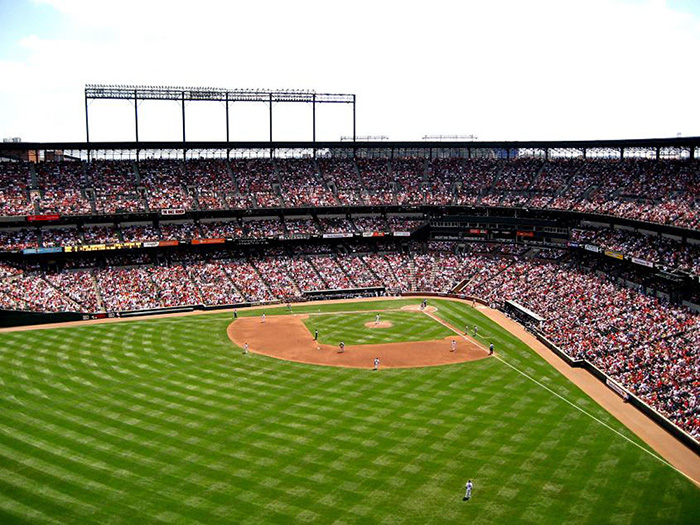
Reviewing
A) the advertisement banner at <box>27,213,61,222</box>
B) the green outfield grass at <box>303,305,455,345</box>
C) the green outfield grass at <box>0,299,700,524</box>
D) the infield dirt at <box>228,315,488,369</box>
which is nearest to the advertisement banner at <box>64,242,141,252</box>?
the advertisement banner at <box>27,213,61,222</box>

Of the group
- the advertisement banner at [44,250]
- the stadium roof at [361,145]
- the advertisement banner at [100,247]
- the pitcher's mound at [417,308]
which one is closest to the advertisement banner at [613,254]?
the stadium roof at [361,145]

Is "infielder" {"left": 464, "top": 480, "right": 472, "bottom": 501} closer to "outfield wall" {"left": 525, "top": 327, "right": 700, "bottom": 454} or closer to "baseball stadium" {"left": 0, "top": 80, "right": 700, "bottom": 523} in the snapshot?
"baseball stadium" {"left": 0, "top": 80, "right": 700, "bottom": 523}

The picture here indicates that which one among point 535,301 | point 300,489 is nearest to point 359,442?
point 300,489

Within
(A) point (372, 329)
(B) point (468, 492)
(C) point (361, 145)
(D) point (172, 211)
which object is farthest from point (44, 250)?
(B) point (468, 492)

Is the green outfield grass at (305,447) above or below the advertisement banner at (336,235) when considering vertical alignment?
below

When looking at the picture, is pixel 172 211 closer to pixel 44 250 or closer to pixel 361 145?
pixel 44 250

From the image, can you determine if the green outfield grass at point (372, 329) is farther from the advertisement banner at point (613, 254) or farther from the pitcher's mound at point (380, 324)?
the advertisement banner at point (613, 254)

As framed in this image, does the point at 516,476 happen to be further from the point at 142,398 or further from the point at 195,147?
the point at 195,147
